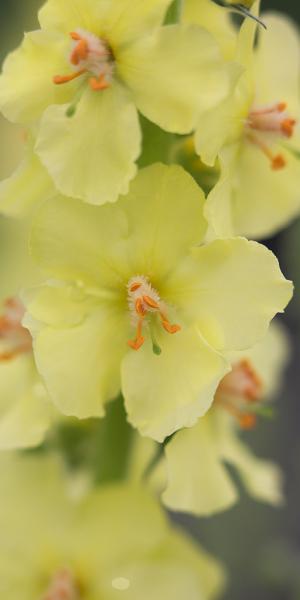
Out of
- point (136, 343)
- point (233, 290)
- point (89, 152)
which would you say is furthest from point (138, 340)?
point (89, 152)

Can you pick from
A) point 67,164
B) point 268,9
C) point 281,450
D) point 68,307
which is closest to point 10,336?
point 68,307

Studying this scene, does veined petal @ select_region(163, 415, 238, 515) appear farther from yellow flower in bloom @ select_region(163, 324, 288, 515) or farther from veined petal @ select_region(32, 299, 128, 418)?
veined petal @ select_region(32, 299, 128, 418)

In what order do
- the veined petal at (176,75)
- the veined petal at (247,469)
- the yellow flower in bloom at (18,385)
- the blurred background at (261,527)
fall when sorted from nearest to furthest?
the veined petal at (176,75)
the yellow flower in bloom at (18,385)
the veined petal at (247,469)
the blurred background at (261,527)

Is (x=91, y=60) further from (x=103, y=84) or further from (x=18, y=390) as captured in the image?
(x=18, y=390)

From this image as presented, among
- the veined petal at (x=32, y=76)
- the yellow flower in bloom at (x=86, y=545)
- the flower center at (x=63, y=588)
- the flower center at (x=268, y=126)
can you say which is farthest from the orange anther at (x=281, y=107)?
the flower center at (x=63, y=588)

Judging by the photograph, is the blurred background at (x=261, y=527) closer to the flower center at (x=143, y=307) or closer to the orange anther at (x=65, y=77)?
the flower center at (x=143, y=307)

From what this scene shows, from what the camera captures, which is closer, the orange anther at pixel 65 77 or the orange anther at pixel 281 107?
the orange anther at pixel 65 77

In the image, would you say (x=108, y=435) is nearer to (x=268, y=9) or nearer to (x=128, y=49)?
(x=128, y=49)
